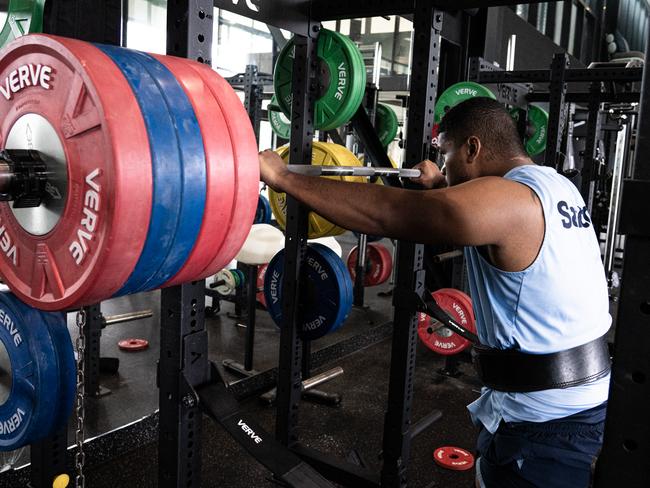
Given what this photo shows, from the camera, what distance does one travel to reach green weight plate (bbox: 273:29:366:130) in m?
2.21

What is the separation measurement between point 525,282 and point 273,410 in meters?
1.93

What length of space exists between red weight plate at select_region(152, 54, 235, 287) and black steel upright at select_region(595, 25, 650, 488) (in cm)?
56

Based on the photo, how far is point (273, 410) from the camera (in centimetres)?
288

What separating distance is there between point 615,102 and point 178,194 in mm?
4035

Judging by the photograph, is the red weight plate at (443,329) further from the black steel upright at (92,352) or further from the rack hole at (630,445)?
the rack hole at (630,445)

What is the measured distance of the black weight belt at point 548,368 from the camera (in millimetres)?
1254

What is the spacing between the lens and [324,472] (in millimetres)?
2242

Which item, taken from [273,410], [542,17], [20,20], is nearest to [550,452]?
[20,20]

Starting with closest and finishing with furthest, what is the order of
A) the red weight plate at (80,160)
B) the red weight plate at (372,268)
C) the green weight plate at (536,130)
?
the red weight plate at (80,160) < the red weight plate at (372,268) < the green weight plate at (536,130)

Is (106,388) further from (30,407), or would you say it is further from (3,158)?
(3,158)

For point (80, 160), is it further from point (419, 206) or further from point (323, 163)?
point (323, 163)

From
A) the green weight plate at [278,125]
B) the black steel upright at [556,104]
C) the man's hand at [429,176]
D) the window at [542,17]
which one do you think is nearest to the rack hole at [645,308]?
the man's hand at [429,176]

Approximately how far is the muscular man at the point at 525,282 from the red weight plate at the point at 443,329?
1443mm

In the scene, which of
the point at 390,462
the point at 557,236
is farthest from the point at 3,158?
the point at 390,462
